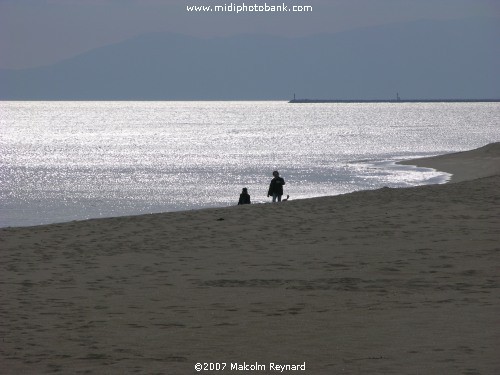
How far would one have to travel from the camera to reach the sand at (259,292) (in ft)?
27.2

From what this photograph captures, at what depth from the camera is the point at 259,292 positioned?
11438 millimetres

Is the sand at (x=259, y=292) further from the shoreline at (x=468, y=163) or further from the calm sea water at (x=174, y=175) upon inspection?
the shoreline at (x=468, y=163)

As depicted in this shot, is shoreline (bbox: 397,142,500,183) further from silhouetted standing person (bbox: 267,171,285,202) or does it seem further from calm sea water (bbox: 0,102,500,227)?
silhouetted standing person (bbox: 267,171,285,202)

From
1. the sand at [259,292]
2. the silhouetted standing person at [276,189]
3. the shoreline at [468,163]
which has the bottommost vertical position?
the sand at [259,292]

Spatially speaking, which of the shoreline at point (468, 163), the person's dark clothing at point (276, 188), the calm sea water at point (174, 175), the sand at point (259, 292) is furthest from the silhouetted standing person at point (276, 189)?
the shoreline at point (468, 163)

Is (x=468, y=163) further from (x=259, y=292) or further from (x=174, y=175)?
(x=259, y=292)

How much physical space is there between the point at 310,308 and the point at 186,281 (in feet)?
7.90

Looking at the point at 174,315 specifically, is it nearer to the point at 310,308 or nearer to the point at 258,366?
the point at 310,308

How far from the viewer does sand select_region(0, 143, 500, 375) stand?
8305 mm

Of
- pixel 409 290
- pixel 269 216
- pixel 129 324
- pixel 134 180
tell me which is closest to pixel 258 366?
pixel 129 324

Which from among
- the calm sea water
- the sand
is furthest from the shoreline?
the sand

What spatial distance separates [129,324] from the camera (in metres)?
9.70

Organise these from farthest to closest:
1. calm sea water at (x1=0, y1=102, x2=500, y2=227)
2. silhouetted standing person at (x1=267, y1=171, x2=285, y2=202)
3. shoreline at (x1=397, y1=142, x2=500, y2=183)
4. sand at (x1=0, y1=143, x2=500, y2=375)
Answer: shoreline at (x1=397, y1=142, x2=500, y2=183)
calm sea water at (x1=0, y1=102, x2=500, y2=227)
silhouetted standing person at (x1=267, y1=171, x2=285, y2=202)
sand at (x1=0, y1=143, x2=500, y2=375)

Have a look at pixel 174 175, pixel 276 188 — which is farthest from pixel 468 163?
pixel 276 188
